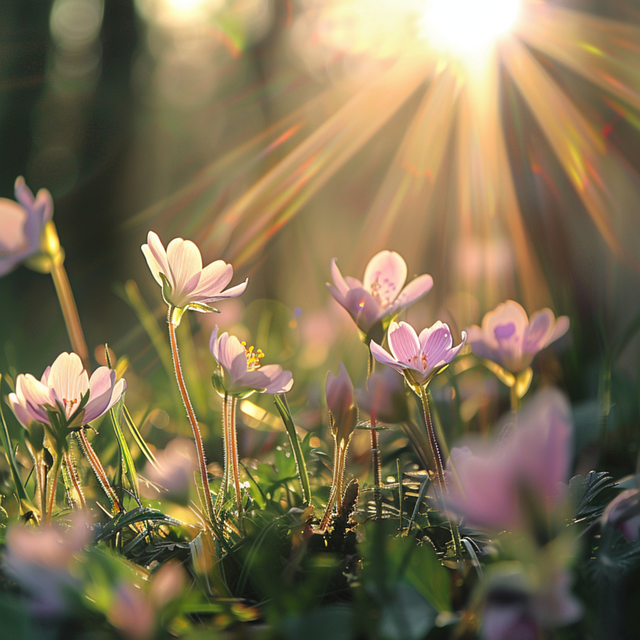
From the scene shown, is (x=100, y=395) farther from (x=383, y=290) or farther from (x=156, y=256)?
(x=383, y=290)

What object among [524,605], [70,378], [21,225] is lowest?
[524,605]

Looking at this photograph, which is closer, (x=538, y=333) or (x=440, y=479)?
(x=440, y=479)

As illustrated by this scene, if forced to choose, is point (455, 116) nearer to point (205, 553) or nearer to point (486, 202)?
point (486, 202)

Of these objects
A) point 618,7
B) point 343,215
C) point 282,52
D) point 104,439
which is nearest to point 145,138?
point 282,52

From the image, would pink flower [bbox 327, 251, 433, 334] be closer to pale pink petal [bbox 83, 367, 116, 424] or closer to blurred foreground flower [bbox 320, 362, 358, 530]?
blurred foreground flower [bbox 320, 362, 358, 530]

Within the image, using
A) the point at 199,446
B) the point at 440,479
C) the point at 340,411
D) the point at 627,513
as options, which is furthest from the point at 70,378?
the point at 627,513

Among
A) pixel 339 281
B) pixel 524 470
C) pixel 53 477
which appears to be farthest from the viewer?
pixel 339 281

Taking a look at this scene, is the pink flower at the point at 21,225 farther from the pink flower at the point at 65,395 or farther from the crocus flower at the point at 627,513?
the crocus flower at the point at 627,513
